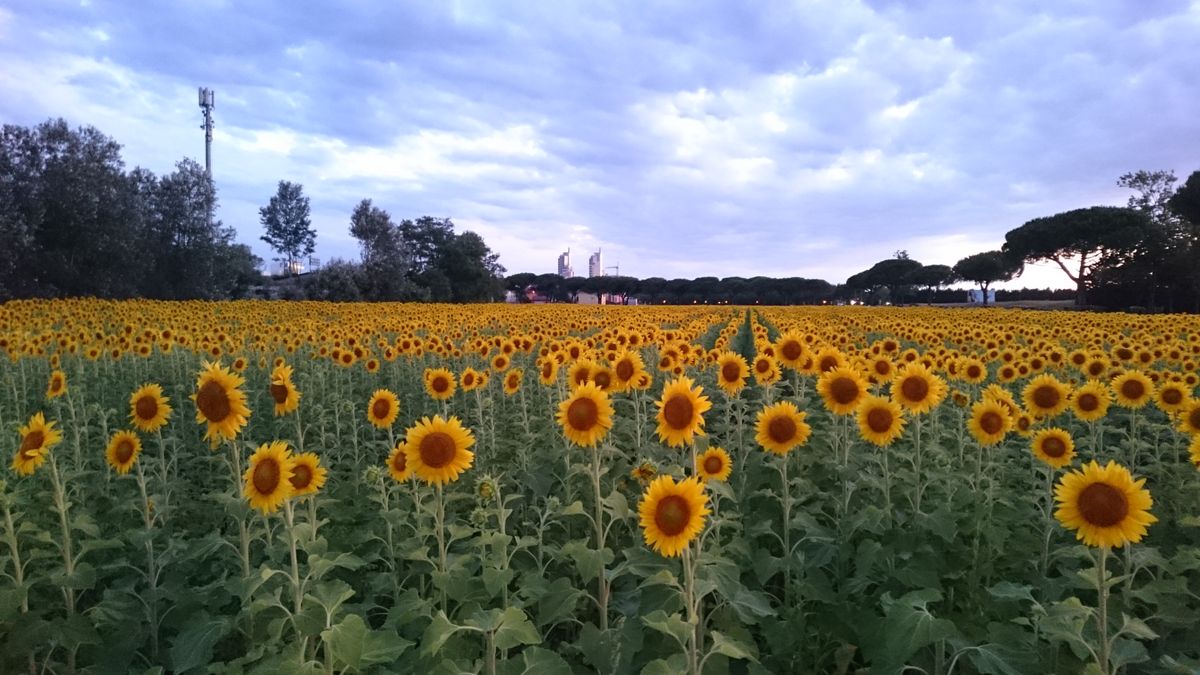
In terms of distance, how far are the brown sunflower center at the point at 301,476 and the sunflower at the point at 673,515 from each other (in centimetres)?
159

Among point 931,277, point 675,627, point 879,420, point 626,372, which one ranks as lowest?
point 675,627

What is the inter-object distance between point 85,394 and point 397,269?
44761 millimetres

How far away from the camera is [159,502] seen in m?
4.39

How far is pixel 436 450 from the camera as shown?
11.2ft

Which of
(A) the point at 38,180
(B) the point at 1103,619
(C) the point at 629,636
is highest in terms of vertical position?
(A) the point at 38,180

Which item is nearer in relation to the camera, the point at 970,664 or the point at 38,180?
the point at 970,664

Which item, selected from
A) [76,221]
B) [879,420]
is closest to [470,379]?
[879,420]

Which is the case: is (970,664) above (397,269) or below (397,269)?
below

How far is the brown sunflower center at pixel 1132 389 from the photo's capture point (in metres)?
5.60

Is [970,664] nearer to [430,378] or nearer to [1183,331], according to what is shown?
[430,378]

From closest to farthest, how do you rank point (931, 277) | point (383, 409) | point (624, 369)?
point (624, 369), point (383, 409), point (931, 277)

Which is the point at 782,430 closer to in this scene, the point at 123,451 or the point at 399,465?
the point at 399,465

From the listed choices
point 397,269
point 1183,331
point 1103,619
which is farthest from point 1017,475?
point 397,269

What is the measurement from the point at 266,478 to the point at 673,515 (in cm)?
185
